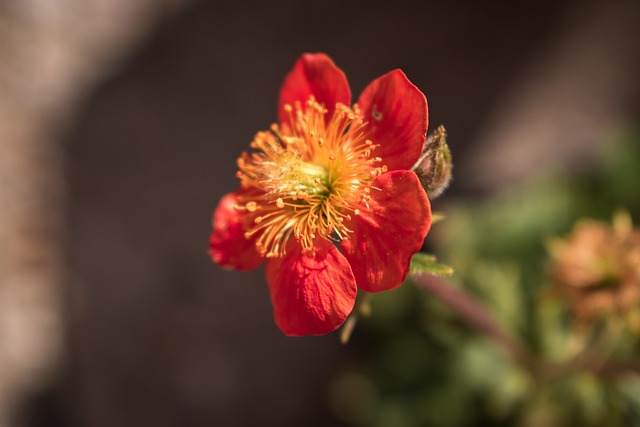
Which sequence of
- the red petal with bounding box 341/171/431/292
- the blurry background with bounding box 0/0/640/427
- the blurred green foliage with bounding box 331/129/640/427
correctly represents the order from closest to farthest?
the red petal with bounding box 341/171/431/292, the blurred green foliage with bounding box 331/129/640/427, the blurry background with bounding box 0/0/640/427

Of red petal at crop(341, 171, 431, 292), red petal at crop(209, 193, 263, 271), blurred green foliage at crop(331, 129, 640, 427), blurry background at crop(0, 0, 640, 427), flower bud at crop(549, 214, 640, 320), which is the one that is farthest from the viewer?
blurry background at crop(0, 0, 640, 427)

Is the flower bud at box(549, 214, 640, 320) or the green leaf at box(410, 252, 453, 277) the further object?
the flower bud at box(549, 214, 640, 320)

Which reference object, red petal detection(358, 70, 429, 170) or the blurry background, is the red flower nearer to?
red petal detection(358, 70, 429, 170)

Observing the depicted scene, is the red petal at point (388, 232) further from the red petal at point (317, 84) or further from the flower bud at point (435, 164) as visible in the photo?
the red petal at point (317, 84)

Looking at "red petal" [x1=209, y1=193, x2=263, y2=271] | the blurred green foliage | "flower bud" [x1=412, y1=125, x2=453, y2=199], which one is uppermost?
"flower bud" [x1=412, y1=125, x2=453, y2=199]

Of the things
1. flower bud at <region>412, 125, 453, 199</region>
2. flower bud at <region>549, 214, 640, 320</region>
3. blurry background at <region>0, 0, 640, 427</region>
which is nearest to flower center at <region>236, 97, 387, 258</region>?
flower bud at <region>412, 125, 453, 199</region>

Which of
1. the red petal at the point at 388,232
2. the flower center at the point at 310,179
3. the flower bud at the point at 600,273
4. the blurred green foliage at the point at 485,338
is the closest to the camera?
the red petal at the point at 388,232

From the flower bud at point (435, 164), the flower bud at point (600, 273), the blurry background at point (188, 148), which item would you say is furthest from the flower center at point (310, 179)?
the blurry background at point (188, 148)

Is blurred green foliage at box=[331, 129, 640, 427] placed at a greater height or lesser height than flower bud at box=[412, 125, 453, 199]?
lesser

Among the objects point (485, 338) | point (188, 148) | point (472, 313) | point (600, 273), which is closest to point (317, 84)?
point (472, 313)
